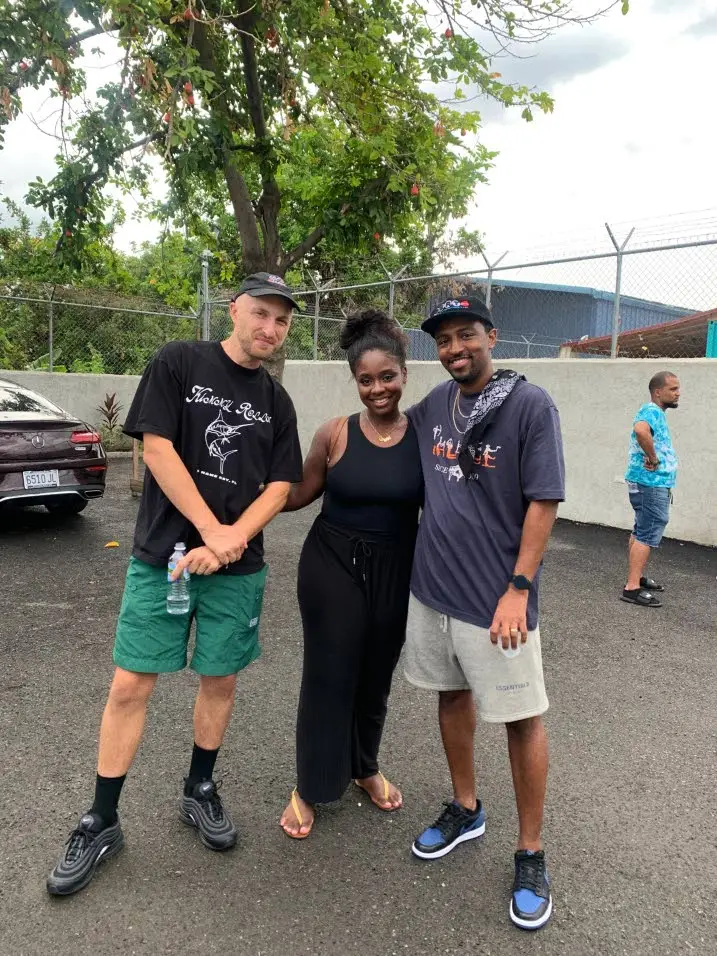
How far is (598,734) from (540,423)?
193 cm

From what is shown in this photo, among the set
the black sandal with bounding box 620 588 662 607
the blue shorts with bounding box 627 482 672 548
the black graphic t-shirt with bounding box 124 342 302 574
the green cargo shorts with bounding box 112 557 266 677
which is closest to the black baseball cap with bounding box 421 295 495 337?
the black graphic t-shirt with bounding box 124 342 302 574

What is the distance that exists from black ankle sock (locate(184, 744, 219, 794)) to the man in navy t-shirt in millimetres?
800

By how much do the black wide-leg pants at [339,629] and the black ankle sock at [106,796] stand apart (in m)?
0.64

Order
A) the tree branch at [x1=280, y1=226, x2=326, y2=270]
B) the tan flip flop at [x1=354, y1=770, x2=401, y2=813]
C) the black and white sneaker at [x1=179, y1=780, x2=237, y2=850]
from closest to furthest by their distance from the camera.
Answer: the black and white sneaker at [x1=179, y1=780, x2=237, y2=850], the tan flip flop at [x1=354, y1=770, x2=401, y2=813], the tree branch at [x1=280, y1=226, x2=326, y2=270]

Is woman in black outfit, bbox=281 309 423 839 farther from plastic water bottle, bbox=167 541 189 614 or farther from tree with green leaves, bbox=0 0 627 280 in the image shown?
tree with green leaves, bbox=0 0 627 280

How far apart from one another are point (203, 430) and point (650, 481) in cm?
413

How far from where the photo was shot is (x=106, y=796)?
7.57 ft

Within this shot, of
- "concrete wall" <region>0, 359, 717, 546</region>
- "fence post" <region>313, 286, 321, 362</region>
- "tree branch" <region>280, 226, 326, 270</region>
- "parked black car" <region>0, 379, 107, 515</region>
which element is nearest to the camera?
"parked black car" <region>0, 379, 107, 515</region>

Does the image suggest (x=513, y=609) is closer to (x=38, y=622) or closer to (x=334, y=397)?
(x=38, y=622)

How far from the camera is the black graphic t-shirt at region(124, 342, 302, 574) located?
230 centimetres

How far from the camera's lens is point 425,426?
2461mm

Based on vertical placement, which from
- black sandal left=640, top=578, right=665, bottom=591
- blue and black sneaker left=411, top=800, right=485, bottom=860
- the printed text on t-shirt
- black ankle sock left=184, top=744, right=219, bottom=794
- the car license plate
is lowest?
blue and black sneaker left=411, top=800, right=485, bottom=860

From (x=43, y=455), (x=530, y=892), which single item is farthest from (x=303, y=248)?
(x=530, y=892)

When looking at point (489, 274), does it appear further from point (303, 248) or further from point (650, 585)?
point (650, 585)
